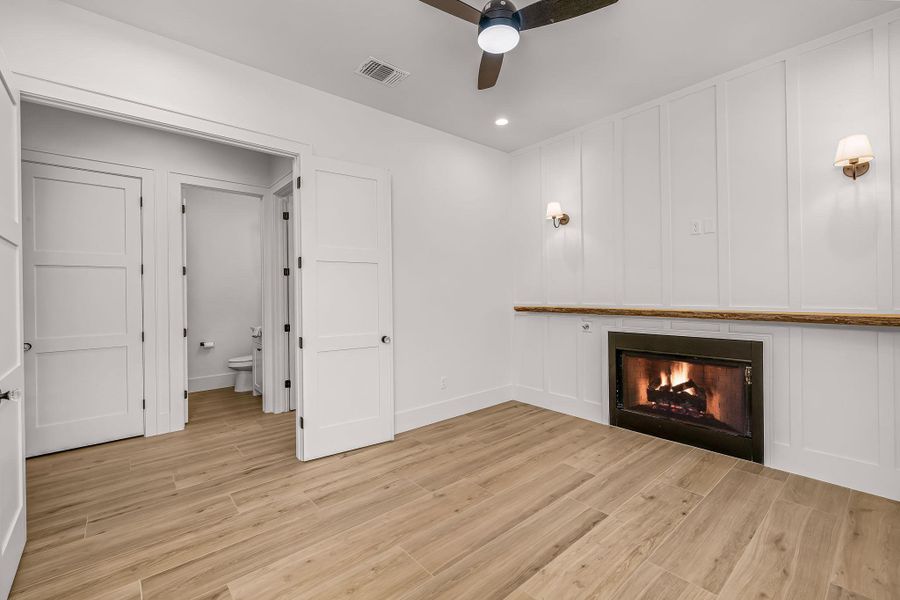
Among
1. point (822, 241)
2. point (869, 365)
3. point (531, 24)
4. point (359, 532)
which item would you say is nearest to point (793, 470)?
point (869, 365)

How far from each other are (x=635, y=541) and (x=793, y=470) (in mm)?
1609

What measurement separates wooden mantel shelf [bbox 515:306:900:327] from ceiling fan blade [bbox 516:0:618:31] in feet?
7.56

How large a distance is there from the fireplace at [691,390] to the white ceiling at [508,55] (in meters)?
2.08

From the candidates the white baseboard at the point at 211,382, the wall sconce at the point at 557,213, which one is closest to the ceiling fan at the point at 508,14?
the wall sconce at the point at 557,213

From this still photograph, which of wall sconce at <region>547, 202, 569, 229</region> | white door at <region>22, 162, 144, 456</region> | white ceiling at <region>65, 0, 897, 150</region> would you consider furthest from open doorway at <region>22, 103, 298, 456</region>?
wall sconce at <region>547, 202, 569, 229</region>

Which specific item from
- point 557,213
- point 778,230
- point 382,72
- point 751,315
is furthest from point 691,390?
point 382,72

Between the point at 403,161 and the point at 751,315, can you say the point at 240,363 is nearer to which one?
the point at 403,161

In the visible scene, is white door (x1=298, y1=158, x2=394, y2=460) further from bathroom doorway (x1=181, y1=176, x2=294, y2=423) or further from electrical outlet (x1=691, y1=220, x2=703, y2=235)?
electrical outlet (x1=691, y1=220, x2=703, y2=235)

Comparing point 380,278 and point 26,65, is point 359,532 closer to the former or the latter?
point 380,278

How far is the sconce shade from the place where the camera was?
2377 mm

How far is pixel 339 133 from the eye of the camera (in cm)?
337

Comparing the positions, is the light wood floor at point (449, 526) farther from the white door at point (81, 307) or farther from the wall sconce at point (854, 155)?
the wall sconce at point (854, 155)

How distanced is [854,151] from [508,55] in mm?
2182

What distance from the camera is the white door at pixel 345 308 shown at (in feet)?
10.3
